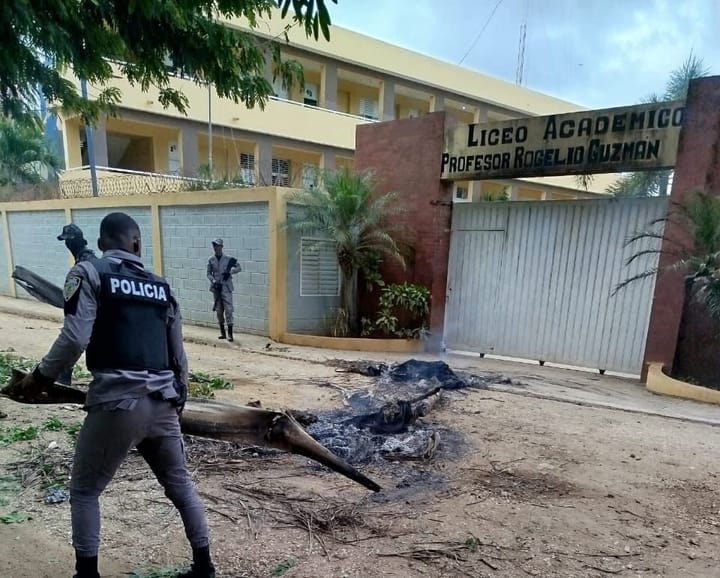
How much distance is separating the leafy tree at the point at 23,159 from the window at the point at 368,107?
1266cm

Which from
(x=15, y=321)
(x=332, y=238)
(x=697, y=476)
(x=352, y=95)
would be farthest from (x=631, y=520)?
(x=352, y=95)

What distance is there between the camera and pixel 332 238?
8828 mm

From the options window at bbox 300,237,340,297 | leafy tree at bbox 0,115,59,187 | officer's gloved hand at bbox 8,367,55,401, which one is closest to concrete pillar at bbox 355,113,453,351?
window at bbox 300,237,340,297

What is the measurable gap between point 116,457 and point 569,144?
278 inches

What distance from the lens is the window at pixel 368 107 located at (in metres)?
22.2

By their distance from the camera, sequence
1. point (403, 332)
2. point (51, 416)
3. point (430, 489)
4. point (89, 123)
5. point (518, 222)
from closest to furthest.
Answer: point (430, 489)
point (51, 416)
point (89, 123)
point (518, 222)
point (403, 332)

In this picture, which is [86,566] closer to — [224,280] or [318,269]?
[224,280]

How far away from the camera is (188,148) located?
647 inches

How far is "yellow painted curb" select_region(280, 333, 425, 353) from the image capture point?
8.43m

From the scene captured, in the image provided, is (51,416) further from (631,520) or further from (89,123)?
(631,520)

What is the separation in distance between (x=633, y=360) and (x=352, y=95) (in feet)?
60.8

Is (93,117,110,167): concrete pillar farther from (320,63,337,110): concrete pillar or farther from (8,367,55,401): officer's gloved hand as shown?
(8,367,55,401): officer's gloved hand

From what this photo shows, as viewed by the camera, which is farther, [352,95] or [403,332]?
[352,95]

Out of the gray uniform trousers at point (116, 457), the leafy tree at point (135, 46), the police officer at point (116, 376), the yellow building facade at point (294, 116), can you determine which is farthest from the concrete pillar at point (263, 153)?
the gray uniform trousers at point (116, 457)
